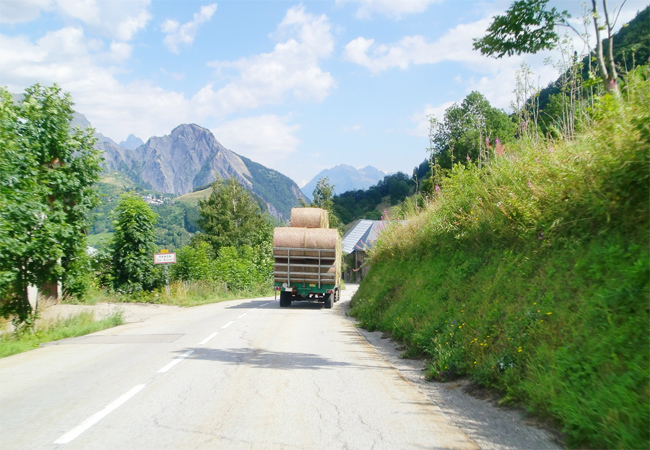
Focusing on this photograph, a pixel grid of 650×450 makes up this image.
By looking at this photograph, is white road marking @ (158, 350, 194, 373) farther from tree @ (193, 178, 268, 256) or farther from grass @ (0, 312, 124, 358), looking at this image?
tree @ (193, 178, 268, 256)

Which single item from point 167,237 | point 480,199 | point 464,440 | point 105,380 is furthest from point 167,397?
point 167,237

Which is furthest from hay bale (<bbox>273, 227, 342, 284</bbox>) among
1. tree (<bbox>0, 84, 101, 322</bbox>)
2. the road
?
the road

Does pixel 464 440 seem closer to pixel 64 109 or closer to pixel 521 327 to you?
pixel 521 327

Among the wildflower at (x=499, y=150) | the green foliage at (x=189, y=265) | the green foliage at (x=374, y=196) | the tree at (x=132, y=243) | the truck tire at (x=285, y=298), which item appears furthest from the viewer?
the green foliage at (x=374, y=196)

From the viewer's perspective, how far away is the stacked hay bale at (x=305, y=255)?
20.9 m

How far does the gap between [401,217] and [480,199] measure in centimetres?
837

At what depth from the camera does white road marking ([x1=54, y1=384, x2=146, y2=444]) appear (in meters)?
4.18

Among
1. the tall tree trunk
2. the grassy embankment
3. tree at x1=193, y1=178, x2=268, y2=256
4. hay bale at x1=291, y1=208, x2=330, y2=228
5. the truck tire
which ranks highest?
tree at x1=193, y1=178, x2=268, y2=256

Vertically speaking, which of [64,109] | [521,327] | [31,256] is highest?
[64,109]

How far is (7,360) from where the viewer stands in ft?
27.7

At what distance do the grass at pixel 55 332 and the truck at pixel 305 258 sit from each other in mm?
7378

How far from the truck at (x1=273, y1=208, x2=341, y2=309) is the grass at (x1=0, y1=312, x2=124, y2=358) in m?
7.38

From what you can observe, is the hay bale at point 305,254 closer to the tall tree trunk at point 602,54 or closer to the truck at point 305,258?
the truck at point 305,258

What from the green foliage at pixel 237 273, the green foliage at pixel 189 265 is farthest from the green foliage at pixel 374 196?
the green foliage at pixel 189 265
